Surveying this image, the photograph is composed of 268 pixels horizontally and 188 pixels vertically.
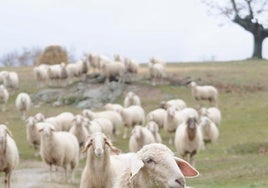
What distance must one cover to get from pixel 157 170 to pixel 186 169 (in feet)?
1.88

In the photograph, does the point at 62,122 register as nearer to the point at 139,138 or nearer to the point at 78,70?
the point at 139,138

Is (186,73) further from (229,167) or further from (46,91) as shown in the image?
(229,167)

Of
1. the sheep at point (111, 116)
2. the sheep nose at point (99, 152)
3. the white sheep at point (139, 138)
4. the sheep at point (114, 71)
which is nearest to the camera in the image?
the sheep nose at point (99, 152)

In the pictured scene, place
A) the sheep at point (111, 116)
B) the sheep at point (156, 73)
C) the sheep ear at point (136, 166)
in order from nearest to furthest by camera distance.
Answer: the sheep ear at point (136, 166) → the sheep at point (111, 116) → the sheep at point (156, 73)

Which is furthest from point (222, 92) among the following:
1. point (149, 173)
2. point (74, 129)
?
point (149, 173)

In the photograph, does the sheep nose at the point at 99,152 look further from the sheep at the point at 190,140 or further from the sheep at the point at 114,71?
the sheep at the point at 114,71

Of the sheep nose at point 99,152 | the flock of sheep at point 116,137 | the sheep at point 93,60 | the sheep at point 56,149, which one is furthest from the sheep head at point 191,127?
the sheep at point 93,60

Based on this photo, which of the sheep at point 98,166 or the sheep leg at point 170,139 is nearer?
the sheep at point 98,166

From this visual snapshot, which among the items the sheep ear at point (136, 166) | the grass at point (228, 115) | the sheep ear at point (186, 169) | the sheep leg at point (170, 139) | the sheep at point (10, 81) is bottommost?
the sheep leg at point (170, 139)

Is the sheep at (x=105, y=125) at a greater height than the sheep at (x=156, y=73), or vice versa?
the sheep at (x=156, y=73)

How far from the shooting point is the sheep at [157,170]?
21.9 ft

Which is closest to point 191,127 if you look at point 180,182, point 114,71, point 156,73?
point 180,182

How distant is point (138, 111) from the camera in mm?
32500

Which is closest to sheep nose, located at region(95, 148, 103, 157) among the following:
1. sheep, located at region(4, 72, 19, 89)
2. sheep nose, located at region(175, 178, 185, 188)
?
sheep nose, located at region(175, 178, 185, 188)
